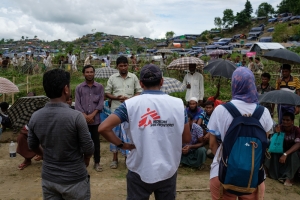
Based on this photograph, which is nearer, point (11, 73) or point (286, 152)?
point (286, 152)

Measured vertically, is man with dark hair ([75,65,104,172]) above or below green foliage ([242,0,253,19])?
below

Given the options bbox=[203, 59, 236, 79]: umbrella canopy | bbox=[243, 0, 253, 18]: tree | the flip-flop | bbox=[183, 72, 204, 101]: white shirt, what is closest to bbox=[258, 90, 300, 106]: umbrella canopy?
bbox=[203, 59, 236, 79]: umbrella canopy

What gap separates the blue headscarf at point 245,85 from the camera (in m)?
2.26

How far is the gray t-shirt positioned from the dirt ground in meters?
1.67

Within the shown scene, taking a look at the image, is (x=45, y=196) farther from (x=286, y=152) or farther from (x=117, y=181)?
(x=286, y=152)

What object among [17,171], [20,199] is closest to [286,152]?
[20,199]

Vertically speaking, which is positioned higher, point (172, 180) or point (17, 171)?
point (172, 180)

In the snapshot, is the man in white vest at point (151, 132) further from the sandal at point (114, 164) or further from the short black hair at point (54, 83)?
the sandal at point (114, 164)

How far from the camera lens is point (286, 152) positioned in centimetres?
455

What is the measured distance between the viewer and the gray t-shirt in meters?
2.20

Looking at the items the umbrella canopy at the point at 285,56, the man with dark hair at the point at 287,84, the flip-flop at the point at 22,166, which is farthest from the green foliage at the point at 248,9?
the flip-flop at the point at 22,166

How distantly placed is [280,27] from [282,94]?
47.7 metres

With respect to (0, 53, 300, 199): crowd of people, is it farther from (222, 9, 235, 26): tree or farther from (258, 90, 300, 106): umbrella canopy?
(222, 9, 235, 26): tree

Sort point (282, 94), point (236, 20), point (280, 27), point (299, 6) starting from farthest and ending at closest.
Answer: point (236, 20), point (299, 6), point (280, 27), point (282, 94)
